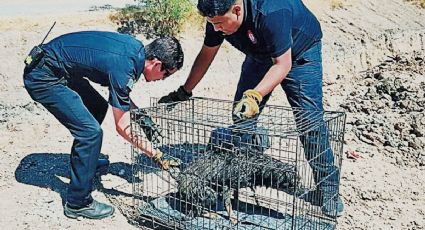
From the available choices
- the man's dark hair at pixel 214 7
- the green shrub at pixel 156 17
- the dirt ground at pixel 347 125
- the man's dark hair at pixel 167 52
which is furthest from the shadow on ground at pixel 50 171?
the green shrub at pixel 156 17

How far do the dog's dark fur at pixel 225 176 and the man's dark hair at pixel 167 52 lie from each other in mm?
692

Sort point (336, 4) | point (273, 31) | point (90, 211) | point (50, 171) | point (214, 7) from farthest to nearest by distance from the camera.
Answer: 1. point (336, 4)
2. point (50, 171)
3. point (90, 211)
4. point (273, 31)
5. point (214, 7)

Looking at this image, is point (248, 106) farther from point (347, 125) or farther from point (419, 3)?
point (419, 3)

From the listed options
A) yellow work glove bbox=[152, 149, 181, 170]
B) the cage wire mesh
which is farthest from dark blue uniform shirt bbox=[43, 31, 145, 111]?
yellow work glove bbox=[152, 149, 181, 170]

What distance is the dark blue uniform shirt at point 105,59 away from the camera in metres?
3.98

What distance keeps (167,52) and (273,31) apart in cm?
73

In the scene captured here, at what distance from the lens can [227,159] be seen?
13.6 feet

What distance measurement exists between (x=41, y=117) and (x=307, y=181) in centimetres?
346

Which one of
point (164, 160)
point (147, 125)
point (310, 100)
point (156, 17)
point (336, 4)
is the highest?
point (336, 4)

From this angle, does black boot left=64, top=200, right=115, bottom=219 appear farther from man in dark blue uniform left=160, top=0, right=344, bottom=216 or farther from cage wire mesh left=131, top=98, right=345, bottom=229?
man in dark blue uniform left=160, top=0, right=344, bottom=216

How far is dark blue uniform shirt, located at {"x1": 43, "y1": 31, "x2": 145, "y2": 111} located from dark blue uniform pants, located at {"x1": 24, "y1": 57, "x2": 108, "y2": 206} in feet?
0.33

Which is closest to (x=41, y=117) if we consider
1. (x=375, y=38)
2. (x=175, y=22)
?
(x=175, y=22)

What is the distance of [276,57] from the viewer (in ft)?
13.1

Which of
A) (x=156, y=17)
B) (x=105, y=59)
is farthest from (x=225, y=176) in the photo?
(x=156, y=17)
